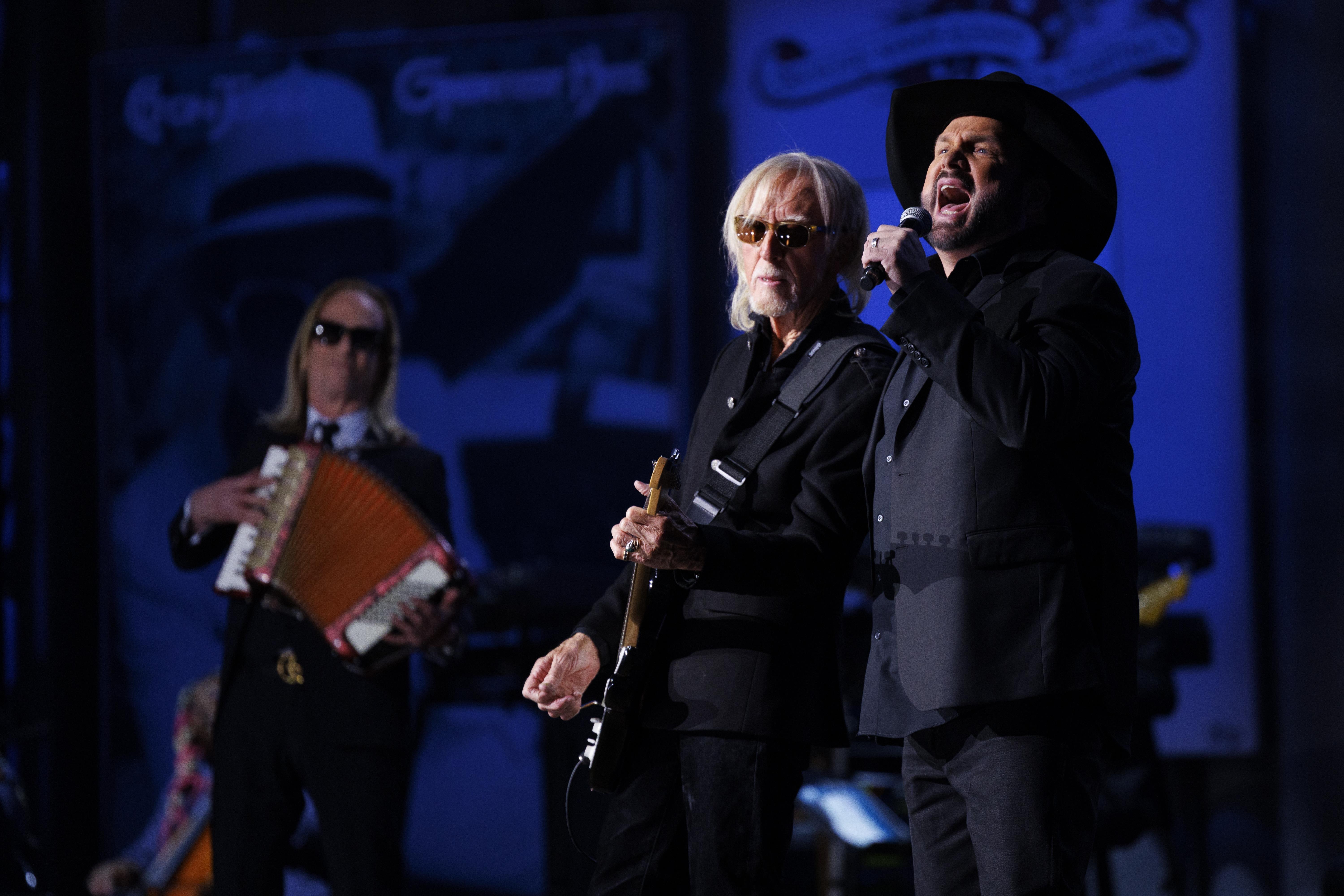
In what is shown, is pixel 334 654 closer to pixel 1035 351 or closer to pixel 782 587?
pixel 782 587

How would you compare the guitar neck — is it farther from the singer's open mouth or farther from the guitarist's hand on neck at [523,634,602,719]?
the singer's open mouth

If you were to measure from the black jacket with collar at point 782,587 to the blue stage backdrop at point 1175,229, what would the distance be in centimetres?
306

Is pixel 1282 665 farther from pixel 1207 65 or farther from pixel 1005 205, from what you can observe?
pixel 1005 205

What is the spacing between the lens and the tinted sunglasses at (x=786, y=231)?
238 cm

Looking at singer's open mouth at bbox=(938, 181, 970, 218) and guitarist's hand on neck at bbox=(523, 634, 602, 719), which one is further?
guitarist's hand on neck at bbox=(523, 634, 602, 719)

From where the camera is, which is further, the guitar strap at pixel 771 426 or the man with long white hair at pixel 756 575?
the guitar strap at pixel 771 426

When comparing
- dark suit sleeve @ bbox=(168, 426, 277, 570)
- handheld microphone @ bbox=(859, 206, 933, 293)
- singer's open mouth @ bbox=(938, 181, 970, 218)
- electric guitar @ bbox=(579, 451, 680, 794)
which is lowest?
electric guitar @ bbox=(579, 451, 680, 794)

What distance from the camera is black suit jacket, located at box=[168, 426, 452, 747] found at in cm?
312

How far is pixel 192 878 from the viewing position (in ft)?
13.9

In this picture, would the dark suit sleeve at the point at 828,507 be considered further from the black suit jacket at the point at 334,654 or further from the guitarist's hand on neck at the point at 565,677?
the black suit jacket at the point at 334,654

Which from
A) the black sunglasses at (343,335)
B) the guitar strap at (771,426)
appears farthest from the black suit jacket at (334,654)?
the guitar strap at (771,426)

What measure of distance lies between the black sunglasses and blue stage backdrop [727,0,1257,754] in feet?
7.89

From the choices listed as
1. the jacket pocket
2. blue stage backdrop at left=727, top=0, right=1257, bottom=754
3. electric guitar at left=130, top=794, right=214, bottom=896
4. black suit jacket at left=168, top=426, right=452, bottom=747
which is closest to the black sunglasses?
black suit jacket at left=168, top=426, right=452, bottom=747

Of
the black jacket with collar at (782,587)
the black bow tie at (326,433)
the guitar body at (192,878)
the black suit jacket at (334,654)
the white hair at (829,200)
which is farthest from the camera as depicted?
the guitar body at (192,878)
